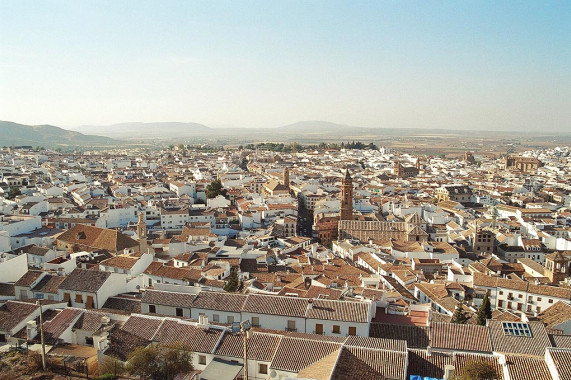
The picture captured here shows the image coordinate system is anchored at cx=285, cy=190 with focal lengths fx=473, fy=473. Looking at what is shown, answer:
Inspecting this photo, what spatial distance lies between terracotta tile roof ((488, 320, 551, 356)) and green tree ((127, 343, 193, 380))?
27.3 feet

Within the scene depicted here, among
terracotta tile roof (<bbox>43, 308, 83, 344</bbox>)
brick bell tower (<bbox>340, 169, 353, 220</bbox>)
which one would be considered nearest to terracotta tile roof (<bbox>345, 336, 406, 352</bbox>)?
terracotta tile roof (<bbox>43, 308, 83, 344</bbox>)

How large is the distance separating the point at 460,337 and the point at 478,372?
3.28 metres

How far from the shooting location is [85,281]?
→ 1642cm

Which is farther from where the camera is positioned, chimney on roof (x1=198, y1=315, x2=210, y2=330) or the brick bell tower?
the brick bell tower

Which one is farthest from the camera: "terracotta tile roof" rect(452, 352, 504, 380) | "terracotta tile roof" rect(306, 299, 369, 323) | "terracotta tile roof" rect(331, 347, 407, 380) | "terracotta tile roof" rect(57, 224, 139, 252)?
"terracotta tile roof" rect(57, 224, 139, 252)

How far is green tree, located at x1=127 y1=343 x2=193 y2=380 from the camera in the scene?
10016 millimetres

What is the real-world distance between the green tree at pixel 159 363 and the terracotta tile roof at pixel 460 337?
22.3 feet

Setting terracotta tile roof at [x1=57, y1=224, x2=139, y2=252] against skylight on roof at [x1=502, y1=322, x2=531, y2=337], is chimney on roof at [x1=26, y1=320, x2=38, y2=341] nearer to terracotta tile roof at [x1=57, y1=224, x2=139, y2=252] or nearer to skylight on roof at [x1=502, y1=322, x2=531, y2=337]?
skylight on roof at [x1=502, y1=322, x2=531, y2=337]

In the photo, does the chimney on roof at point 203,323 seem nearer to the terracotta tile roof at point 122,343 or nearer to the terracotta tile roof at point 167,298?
the terracotta tile roof at point 122,343

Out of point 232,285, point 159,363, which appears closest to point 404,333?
point 159,363

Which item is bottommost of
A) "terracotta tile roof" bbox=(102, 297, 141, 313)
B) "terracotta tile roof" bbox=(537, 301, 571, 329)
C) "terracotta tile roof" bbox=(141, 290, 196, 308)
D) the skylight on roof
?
"terracotta tile roof" bbox=(537, 301, 571, 329)

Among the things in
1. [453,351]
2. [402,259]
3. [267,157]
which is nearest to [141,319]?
[453,351]

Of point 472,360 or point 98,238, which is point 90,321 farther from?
point 98,238

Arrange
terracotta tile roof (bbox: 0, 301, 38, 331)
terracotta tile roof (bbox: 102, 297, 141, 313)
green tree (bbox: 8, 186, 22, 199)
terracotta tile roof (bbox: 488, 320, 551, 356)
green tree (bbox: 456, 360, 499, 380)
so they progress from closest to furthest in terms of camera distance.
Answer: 1. green tree (bbox: 456, 360, 499, 380)
2. terracotta tile roof (bbox: 488, 320, 551, 356)
3. terracotta tile roof (bbox: 0, 301, 38, 331)
4. terracotta tile roof (bbox: 102, 297, 141, 313)
5. green tree (bbox: 8, 186, 22, 199)
